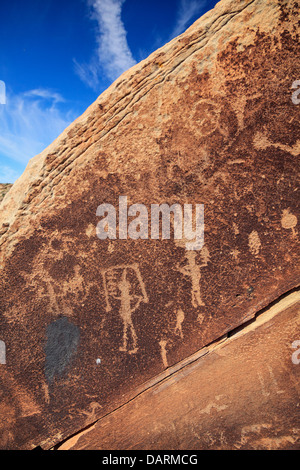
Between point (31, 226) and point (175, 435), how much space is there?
1279 millimetres

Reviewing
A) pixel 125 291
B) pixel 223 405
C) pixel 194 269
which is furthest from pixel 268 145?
pixel 223 405

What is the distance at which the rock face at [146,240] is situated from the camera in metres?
1.01

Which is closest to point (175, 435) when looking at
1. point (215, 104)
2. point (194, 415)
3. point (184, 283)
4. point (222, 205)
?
point (194, 415)

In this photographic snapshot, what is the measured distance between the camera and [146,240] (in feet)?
3.59

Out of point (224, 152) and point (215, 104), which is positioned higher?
point (215, 104)

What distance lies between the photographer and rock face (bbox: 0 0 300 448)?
101cm

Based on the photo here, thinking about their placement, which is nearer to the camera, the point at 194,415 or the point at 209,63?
the point at 209,63

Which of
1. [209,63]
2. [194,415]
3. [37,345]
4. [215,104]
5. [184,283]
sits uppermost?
[209,63]

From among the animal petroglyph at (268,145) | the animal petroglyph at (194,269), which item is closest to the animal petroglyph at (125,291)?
the animal petroglyph at (194,269)

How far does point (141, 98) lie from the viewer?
1.05 m

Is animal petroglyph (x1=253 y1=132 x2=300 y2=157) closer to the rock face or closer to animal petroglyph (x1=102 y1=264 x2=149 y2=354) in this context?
the rock face

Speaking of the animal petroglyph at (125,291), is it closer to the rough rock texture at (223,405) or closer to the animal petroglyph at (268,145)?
the rough rock texture at (223,405)

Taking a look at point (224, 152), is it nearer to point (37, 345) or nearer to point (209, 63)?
point (209, 63)

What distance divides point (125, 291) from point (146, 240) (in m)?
0.27
